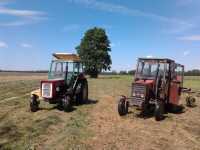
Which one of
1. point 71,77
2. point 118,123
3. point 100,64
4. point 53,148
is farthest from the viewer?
point 100,64

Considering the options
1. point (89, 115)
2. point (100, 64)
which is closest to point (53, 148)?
point (89, 115)

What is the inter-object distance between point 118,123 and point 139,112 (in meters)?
2.49

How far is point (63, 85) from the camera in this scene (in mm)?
13820

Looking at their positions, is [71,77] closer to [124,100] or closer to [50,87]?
[50,87]

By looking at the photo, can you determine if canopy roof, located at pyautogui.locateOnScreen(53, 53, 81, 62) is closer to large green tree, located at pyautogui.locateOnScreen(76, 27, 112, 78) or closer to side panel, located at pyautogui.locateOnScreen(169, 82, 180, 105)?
side panel, located at pyautogui.locateOnScreen(169, 82, 180, 105)

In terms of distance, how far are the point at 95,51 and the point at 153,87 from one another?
156 ft

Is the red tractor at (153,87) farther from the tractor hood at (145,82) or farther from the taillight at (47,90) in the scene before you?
the taillight at (47,90)

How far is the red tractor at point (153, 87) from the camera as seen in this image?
11.5m

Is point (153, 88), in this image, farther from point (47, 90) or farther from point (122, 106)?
point (47, 90)

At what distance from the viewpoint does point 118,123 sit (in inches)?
421

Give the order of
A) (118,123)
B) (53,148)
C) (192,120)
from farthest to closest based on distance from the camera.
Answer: (192,120) → (118,123) → (53,148)

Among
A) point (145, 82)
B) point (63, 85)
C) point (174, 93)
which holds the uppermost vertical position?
point (145, 82)

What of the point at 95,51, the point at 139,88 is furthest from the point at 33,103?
the point at 95,51

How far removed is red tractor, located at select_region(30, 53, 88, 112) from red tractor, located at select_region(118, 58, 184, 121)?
9.62ft
